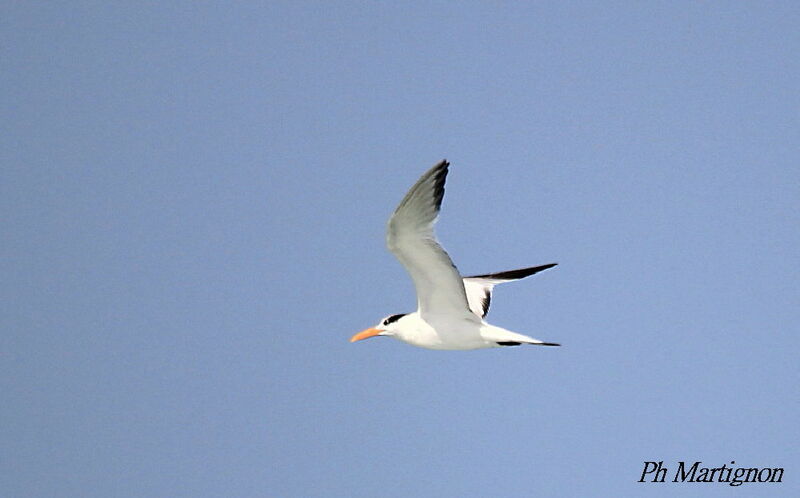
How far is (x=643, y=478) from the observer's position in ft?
69.1

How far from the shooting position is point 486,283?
67.7 feet

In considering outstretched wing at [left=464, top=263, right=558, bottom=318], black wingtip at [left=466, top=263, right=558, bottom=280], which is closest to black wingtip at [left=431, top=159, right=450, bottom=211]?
outstretched wing at [left=464, top=263, right=558, bottom=318]

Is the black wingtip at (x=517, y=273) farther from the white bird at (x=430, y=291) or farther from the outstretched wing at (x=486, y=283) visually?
the white bird at (x=430, y=291)

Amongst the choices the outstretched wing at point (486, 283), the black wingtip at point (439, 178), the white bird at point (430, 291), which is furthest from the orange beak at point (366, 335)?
the black wingtip at point (439, 178)

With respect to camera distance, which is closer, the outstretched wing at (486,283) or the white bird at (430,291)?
the white bird at (430,291)

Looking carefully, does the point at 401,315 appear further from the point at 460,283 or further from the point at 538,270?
the point at 538,270

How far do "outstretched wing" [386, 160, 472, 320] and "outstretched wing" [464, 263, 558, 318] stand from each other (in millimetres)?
2216

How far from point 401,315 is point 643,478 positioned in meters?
5.86

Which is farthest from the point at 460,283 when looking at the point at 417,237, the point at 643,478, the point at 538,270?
the point at 643,478

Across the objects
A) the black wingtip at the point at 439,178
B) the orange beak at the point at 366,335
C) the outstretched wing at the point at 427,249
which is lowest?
the orange beak at the point at 366,335

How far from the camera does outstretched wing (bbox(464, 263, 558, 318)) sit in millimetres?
19984

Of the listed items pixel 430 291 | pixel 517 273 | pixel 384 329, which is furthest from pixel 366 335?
pixel 517 273

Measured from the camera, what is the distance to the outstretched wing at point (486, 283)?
1998 centimetres

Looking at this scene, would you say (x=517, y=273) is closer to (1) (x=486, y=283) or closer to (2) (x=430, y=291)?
(1) (x=486, y=283)
